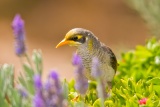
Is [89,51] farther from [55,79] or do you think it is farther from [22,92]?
[55,79]

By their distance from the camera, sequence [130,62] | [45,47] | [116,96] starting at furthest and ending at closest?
[45,47]
[130,62]
[116,96]

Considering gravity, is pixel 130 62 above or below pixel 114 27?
below

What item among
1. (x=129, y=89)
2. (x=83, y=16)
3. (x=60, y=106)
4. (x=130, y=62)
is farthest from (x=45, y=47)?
(x=60, y=106)

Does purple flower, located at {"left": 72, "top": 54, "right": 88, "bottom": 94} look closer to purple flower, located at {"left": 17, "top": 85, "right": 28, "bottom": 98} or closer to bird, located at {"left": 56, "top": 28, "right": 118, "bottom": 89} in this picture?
purple flower, located at {"left": 17, "top": 85, "right": 28, "bottom": 98}

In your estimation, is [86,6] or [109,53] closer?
[109,53]

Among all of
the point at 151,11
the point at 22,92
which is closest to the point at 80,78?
the point at 22,92

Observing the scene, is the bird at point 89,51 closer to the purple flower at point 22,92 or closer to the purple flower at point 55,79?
the purple flower at point 22,92

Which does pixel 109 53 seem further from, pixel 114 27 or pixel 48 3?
pixel 48 3

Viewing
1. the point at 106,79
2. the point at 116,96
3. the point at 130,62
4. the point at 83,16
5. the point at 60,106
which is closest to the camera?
the point at 60,106
